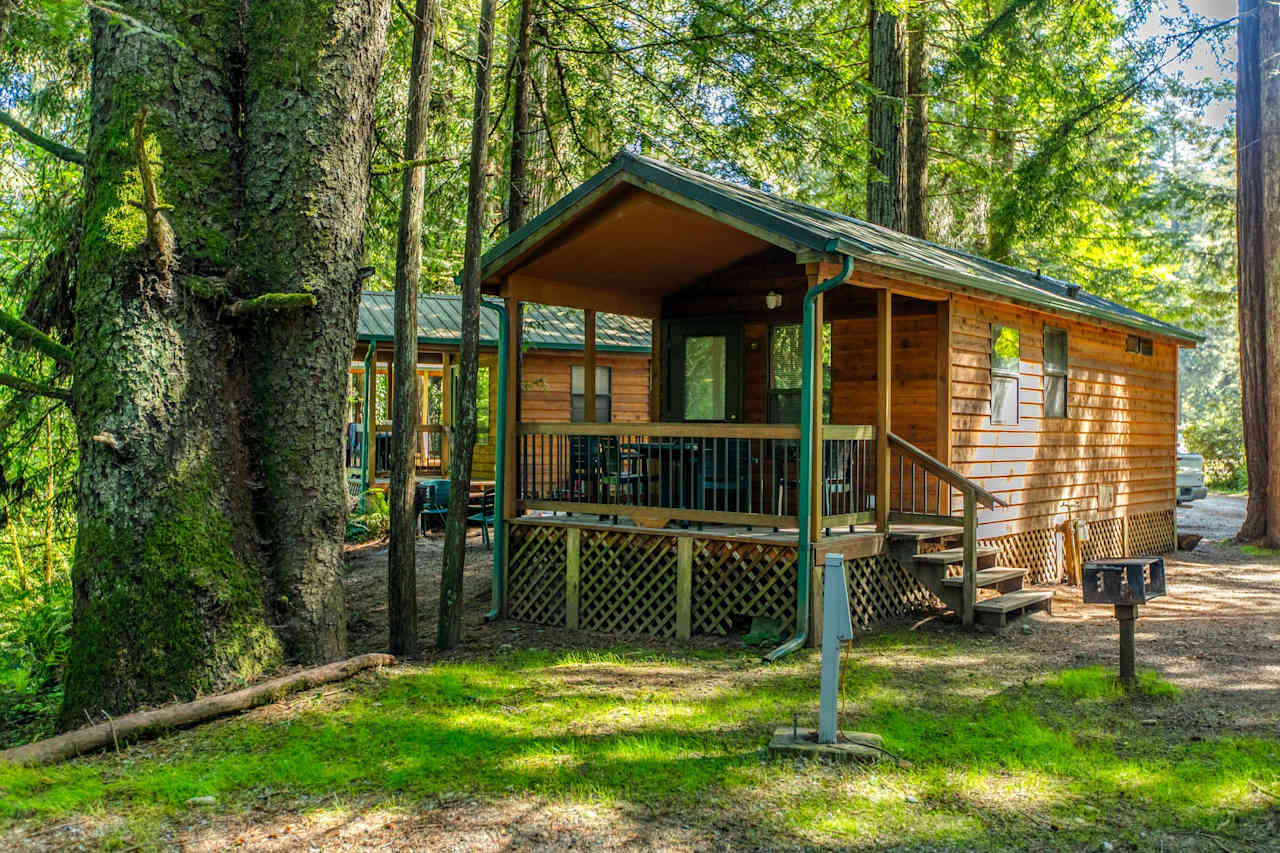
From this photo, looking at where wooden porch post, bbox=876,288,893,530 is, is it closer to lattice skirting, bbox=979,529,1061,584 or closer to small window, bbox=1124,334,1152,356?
lattice skirting, bbox=979,529,1061,584

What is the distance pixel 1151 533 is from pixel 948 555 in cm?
779

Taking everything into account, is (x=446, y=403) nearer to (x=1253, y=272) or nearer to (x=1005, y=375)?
(x=1005, y=375)

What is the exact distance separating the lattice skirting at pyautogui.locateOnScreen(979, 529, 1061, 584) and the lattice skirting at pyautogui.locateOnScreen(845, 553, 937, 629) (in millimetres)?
1390

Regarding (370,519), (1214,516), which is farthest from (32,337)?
(1214,516)

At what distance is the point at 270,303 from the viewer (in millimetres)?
6250

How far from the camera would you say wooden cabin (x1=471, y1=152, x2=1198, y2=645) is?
27.5 ft

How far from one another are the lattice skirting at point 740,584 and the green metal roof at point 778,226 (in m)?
2.59

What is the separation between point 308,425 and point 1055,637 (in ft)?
21.2

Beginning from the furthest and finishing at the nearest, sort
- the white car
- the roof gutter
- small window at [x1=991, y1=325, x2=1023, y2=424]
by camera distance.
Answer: the white car, small window at [x1=991, y1=325, x2=1023, y2=424], the roof gutter

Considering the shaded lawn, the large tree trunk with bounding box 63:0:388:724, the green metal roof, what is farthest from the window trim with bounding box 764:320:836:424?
the large tree trunk with bounding box 63:0:388:724

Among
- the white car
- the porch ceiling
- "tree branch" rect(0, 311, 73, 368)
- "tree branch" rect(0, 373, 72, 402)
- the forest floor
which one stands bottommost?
the forest floor

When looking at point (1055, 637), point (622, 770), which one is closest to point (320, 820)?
point (622, 770)

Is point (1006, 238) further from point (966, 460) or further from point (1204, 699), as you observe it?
point (1204, 699)

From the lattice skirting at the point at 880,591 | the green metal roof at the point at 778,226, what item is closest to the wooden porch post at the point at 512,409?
the green metal roof at the point at 778,226
